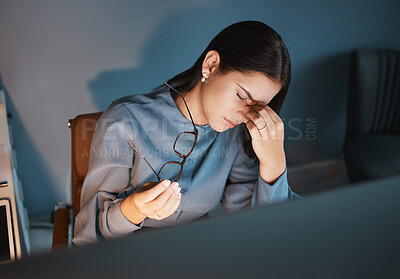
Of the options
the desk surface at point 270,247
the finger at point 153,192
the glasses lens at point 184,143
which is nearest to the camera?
the desk surface at point 270,247

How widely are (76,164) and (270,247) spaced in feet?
1.42

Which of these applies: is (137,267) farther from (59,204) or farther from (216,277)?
(59,204)

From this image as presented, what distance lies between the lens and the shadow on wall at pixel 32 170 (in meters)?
0.46

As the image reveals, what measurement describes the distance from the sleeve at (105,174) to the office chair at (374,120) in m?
0.60

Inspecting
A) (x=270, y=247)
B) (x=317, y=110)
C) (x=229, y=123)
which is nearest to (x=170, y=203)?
(x=229, y=123)

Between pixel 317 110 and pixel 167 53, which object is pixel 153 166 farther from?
pixel 317 110

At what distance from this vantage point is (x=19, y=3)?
0.40m

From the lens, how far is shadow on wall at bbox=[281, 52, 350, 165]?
610 millimetres

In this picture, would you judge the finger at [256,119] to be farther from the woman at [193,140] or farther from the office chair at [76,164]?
the office chair at [76,164]

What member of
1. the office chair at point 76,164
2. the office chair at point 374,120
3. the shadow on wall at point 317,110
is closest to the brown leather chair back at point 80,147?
the office chair at point 76,164

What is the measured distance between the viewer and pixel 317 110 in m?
0.70

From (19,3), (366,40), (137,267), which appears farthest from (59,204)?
Answer: (366,40)

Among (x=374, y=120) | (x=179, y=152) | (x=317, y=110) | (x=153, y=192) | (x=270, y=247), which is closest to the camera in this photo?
(x=270, y=247)

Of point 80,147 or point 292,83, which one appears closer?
point 80,147
